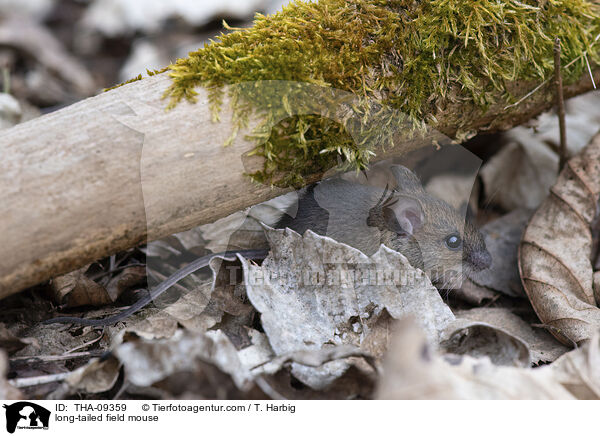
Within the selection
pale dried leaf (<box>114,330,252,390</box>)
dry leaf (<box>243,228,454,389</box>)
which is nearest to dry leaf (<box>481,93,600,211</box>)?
dry leaf (<box>243,228,454,389</box>)

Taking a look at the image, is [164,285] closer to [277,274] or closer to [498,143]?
[277,274]

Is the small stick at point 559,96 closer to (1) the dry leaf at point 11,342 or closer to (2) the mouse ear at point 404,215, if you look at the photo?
(2) the mouse ear at point 404,215

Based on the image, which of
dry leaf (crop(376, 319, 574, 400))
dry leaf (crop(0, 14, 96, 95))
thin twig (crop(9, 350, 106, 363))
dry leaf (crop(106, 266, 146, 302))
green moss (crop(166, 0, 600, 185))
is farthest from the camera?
dry leaf (crop(0, 14, 96, 95))

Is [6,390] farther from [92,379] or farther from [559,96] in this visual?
[559,96]

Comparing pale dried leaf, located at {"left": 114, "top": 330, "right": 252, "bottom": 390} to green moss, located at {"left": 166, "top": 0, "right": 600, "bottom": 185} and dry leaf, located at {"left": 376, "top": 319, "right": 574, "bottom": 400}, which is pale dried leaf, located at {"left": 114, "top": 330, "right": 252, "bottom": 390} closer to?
dry leaf, located at {"left": 376, "top": 319, "right": 574, "bottom": 400}

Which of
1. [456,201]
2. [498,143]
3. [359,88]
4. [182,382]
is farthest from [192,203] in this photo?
[498,143]
